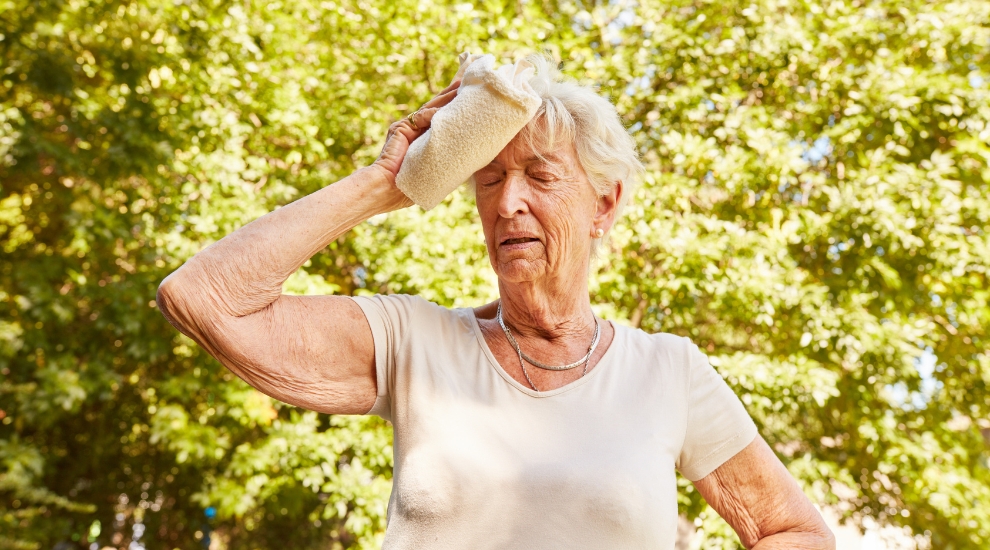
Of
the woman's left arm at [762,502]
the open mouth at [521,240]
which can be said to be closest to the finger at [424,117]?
the open mouth at [521,240]

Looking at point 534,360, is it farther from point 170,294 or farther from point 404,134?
point 170,294

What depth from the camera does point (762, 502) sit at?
1.76 m

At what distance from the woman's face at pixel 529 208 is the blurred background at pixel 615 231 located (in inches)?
122

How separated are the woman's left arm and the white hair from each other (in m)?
0.67

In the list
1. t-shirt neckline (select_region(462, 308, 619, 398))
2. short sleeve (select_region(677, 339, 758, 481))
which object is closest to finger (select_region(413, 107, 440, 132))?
t-shirt neckline (select_region(462, 308, 619, 398))

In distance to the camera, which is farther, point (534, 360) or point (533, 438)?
point (534, 360)

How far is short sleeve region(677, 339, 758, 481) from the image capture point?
5.55 feet

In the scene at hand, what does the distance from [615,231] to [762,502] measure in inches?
139

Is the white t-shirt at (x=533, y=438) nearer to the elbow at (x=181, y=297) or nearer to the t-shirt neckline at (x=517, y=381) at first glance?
the t-shirt neckline at (x=517, y=381)

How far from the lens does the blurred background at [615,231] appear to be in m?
5.03

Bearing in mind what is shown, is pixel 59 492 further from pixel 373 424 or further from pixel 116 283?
pixel 373 424

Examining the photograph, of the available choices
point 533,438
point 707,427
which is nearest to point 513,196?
point 533,438

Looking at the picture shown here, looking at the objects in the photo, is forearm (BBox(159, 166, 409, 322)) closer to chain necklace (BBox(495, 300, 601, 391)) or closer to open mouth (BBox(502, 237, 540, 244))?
open mouth (BBox(502, 237, 540, 244))

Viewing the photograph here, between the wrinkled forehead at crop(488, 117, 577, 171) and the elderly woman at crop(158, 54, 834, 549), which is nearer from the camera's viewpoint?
the elderly woman at crop(158, 54, 834, 549)
